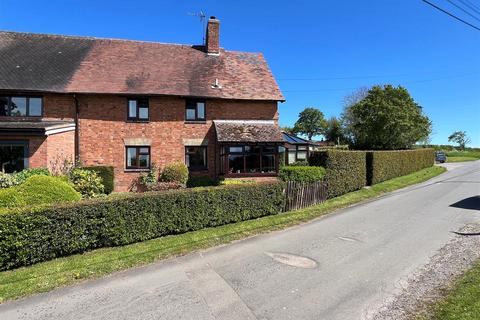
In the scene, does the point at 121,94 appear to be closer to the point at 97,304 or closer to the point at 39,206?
the point at 39,206

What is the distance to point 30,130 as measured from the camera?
1570cm

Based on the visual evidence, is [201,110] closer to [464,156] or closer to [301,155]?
[301,155]

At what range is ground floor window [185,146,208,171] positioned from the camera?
21234 millimetres

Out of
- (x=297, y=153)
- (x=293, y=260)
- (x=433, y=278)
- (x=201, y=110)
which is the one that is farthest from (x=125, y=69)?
(x=433, y=278)

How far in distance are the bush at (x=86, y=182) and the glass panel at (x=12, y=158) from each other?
2336mm

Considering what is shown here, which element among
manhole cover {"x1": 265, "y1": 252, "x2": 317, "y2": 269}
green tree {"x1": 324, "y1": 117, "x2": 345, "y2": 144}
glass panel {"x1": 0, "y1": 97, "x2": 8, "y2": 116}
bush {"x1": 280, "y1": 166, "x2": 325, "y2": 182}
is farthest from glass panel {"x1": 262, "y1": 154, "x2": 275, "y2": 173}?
green tree {"x1": 324, "y1": 117, "x2": 345, "y2": 144}

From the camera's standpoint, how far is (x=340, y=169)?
17.9m

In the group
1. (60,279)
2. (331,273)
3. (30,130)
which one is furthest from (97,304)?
(30,130)

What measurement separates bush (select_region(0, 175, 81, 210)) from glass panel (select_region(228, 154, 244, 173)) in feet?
36.9

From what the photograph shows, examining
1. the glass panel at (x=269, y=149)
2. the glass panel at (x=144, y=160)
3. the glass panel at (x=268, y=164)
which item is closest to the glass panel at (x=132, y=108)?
the glass panel at (x=144, y=160)

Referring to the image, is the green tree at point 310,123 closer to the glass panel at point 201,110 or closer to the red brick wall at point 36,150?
the glass panel at point 201,110

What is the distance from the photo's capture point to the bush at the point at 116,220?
7.55m

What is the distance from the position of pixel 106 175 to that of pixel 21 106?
611cm

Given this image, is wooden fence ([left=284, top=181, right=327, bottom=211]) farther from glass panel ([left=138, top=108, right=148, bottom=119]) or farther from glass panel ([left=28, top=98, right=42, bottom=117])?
glass panel ([left=28, top=98, right=42, bottom=117])
